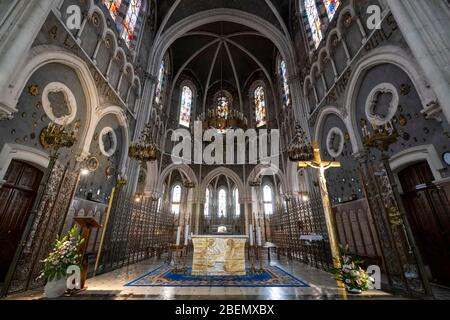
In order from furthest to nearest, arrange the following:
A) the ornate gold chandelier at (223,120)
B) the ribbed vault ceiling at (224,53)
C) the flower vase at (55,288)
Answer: the ribbed vault ceiling at (224,53) < the ornate gold chandelier at (223,120) < the flower vase at (55,288)

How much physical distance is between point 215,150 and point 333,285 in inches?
634

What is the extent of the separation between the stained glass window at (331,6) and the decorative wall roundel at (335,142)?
554 cm

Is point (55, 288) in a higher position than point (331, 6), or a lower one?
lower

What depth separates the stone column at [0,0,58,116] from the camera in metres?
3.99

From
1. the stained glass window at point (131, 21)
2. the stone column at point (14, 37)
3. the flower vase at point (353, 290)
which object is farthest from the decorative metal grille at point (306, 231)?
the stained glass window at point (131, 21)

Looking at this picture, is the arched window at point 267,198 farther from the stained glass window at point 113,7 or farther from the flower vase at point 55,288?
the flower vase at point 55,288

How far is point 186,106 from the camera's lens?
19.9 meters

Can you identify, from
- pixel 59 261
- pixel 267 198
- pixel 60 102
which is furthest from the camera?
pixel 267 198

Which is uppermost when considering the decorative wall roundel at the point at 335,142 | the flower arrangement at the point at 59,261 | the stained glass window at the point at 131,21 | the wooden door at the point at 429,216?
the stained glass window at the point at 131,21

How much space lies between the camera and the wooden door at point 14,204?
16.9ft

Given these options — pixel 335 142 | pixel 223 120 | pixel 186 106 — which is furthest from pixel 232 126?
pixel 186 106

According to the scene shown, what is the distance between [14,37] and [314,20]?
1310 centimetres

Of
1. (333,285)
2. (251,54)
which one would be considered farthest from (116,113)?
(251,54)

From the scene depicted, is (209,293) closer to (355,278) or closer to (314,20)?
(355,278)
